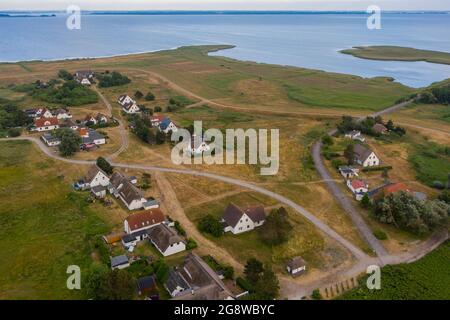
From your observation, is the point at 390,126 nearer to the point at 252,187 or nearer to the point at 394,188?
the point at 394,188

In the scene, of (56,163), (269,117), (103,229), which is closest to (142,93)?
(269,117)

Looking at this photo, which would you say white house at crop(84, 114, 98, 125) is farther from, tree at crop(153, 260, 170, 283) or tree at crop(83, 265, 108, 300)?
tree at crop(83, 265, 108, 300)

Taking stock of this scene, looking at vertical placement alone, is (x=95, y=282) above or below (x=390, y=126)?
below

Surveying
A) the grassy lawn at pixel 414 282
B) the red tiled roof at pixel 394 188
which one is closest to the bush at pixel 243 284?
the grassy lawn at pixel 414 282

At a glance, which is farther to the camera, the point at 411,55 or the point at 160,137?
the point at 411,55

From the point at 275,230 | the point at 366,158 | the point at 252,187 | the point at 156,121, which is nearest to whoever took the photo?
the point at 275,230

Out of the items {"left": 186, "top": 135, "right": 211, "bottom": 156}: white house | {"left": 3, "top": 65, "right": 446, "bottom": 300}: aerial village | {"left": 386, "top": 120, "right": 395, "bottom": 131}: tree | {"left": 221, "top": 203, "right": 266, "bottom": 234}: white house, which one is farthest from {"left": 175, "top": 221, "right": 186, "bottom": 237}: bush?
{"left": 386, "top": 120, "right": 395, "bottom": 131}: tree

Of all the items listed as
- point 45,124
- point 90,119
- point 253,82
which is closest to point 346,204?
point 90,119

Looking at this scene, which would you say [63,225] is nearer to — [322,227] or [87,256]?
[87,256]
